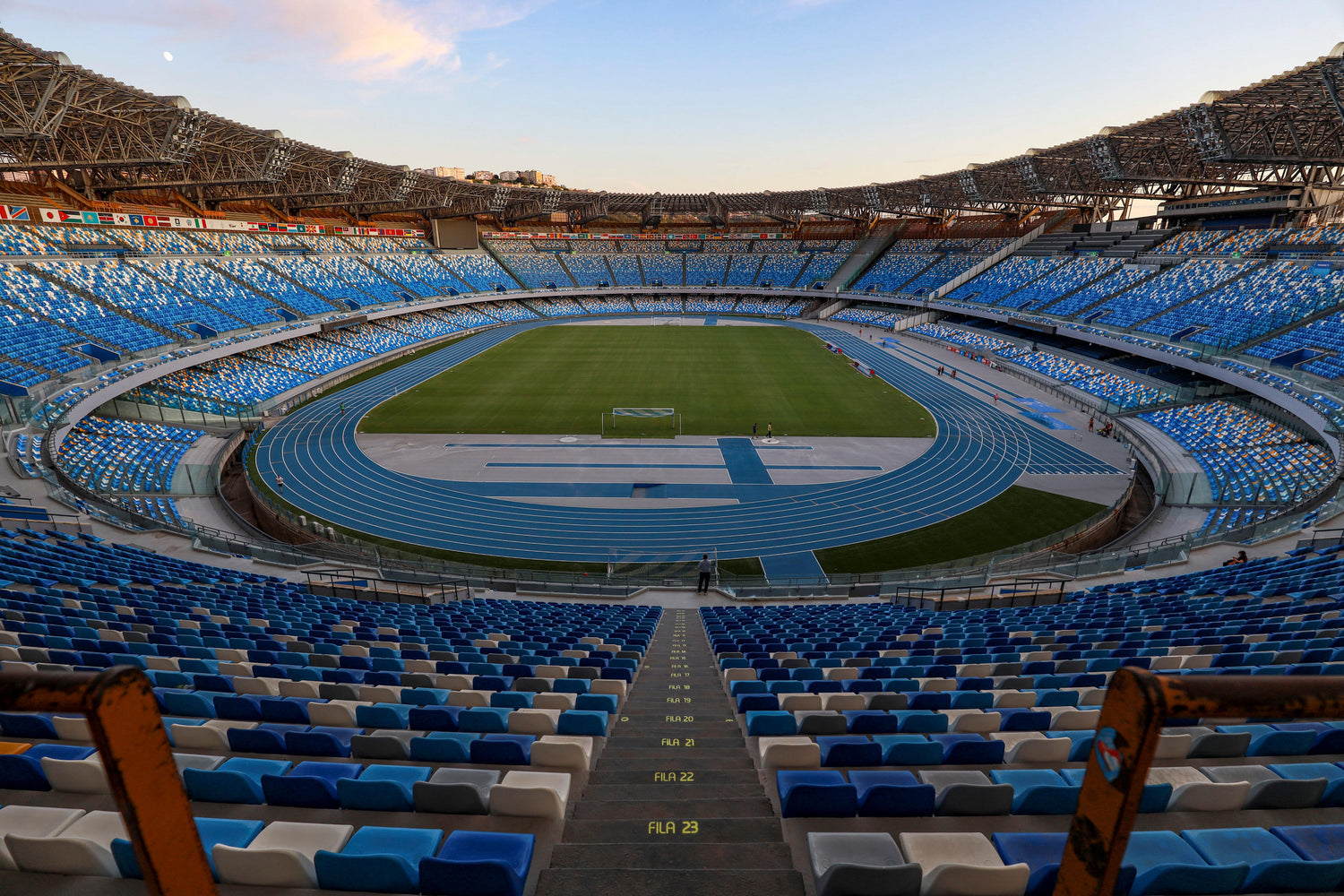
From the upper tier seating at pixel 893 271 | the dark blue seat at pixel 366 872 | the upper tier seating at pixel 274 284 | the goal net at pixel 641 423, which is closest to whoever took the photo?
the dark blue seat at pixel 366 872

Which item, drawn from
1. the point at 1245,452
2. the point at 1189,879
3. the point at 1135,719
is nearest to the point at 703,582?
the point at 1189,879

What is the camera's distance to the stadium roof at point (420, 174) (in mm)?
30828

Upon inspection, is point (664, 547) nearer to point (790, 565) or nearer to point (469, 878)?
point (790, 565)

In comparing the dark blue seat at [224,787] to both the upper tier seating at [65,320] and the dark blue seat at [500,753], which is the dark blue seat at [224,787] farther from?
the upper tier seating at [65,320]

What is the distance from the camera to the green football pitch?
118 ft

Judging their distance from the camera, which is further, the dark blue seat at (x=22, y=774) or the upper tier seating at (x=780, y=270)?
the upper tier seating at (x=780, y=270)

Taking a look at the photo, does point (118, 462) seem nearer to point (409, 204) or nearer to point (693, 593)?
point (693, 593)

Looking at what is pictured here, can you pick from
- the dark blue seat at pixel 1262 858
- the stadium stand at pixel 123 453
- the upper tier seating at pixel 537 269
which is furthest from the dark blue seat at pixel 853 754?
the upper tier seating at pixel 537 269

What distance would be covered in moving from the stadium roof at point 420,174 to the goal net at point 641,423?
2925 centimetres

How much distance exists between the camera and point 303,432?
34.0m

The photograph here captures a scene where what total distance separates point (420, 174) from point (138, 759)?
79634mm

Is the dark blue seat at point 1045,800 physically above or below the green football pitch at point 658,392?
below

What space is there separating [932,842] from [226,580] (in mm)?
16359

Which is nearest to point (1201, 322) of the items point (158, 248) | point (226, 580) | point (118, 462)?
point (226, 580)
